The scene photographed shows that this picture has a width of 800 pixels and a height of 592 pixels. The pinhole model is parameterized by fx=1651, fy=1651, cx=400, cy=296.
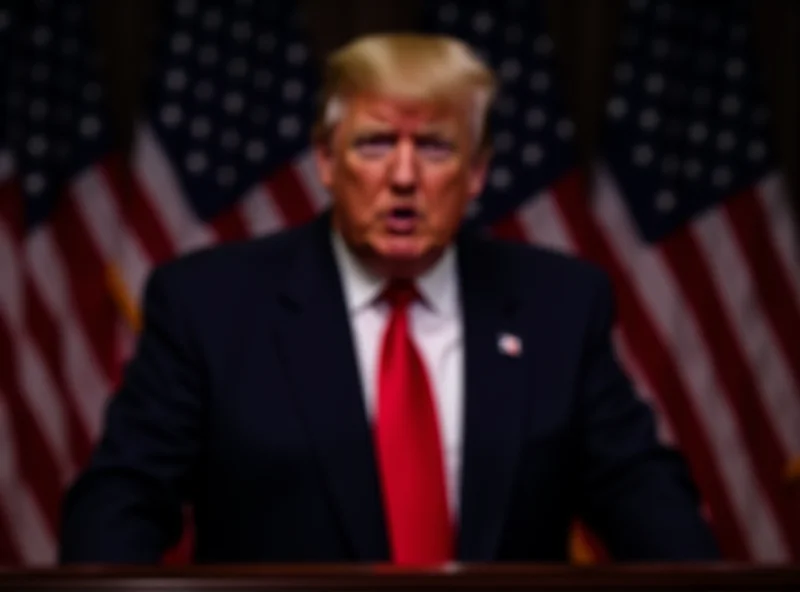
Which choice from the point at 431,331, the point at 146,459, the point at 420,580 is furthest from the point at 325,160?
the point at 420,580

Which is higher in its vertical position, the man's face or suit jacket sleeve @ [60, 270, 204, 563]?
the man's face

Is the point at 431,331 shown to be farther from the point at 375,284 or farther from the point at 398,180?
the point at 398,180

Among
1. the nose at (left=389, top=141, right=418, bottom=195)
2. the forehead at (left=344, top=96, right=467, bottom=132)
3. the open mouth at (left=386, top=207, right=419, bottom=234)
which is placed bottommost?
the open mouth at (left=386, top=207, right=419, bottom=234)

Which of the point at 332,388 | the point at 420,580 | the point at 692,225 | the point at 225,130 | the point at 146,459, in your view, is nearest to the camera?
the point at 420,580

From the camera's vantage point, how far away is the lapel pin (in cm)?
249

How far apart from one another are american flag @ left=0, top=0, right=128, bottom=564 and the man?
2319mm

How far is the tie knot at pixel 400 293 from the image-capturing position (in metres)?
2.51

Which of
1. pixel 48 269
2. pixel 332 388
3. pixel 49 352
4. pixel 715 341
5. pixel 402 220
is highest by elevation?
pixel 402 220

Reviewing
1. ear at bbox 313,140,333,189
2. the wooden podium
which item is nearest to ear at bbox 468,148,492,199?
ear at bbox 313,140,333,189

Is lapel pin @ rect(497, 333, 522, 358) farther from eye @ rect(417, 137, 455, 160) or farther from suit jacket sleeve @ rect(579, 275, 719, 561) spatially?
eye @ rect(417, 137, 455, 160)

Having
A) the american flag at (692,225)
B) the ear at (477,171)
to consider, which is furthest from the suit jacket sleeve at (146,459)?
the american flag at (692,225)

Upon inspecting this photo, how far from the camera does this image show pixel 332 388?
2398 mm

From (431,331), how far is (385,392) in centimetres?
17

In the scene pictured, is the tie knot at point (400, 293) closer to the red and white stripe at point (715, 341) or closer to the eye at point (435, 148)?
the eye at point (435, 148)
